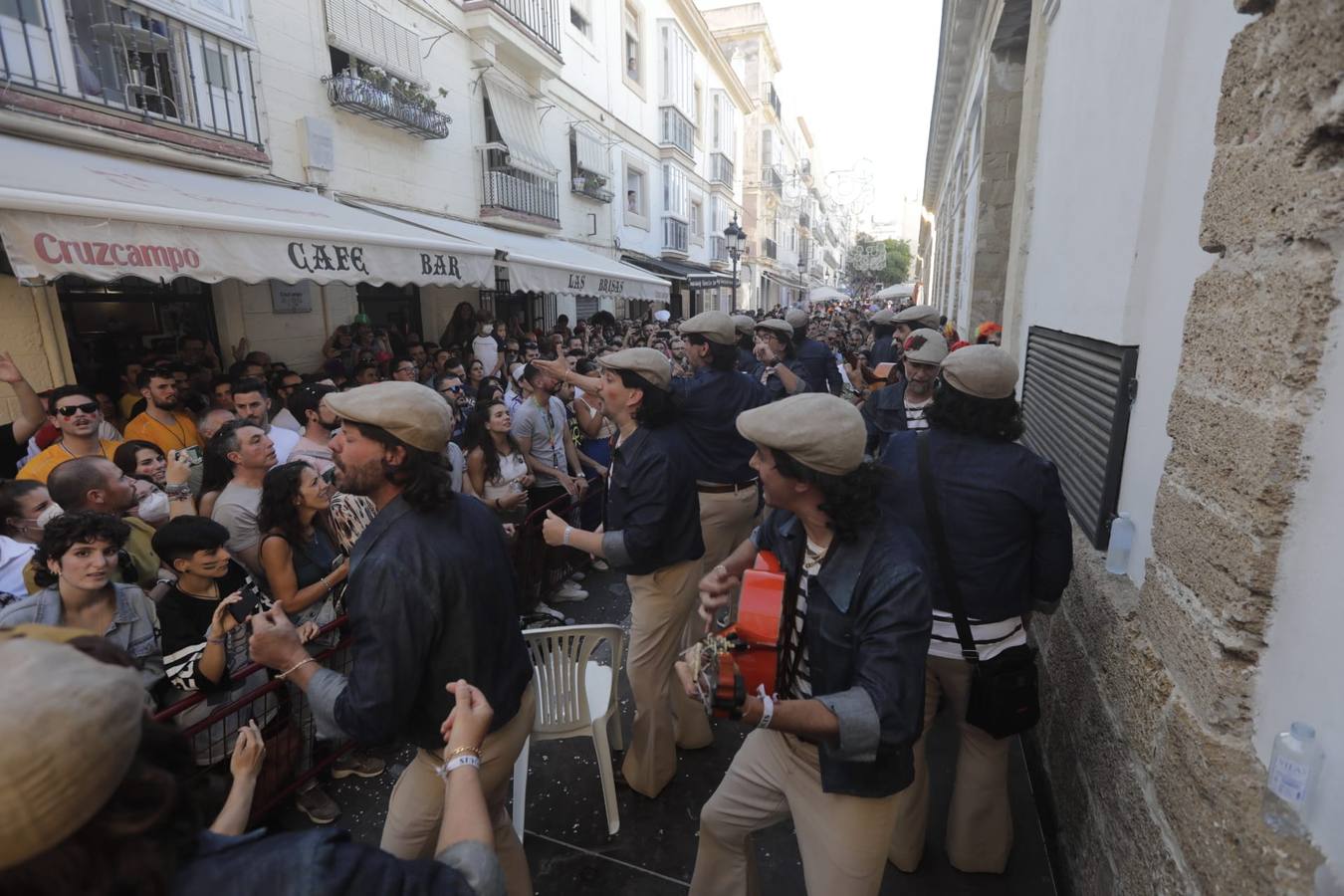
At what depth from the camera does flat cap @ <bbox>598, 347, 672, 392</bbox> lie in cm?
310

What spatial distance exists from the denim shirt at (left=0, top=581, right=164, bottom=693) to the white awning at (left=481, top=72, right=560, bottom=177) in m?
11.6

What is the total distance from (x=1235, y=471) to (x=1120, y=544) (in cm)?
101

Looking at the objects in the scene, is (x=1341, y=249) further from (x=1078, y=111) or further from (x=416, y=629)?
(x=1078, y=111)

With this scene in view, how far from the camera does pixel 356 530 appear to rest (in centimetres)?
319

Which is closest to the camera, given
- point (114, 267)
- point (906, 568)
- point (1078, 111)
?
point (906, 568)

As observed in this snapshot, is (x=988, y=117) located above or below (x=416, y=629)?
above

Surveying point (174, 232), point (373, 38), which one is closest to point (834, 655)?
point (174, 232)

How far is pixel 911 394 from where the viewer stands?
448 cm

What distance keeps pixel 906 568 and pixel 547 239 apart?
1345 cm

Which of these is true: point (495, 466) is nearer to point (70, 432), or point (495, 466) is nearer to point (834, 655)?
point (70, 432)

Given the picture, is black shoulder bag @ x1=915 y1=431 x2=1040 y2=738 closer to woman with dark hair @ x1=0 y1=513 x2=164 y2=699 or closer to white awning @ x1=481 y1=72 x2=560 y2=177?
woman with dark hair @ x1=0 y1=513 x2=164 y2=699

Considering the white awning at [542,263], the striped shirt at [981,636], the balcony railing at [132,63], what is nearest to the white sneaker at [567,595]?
the striped shirt at [981,636]

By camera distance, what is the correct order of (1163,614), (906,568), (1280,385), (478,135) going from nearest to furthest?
(1280,385)
(906,568)
(1163,614)
(478,135)

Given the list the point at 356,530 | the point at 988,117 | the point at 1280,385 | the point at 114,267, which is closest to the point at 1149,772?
the point at 1280,385
